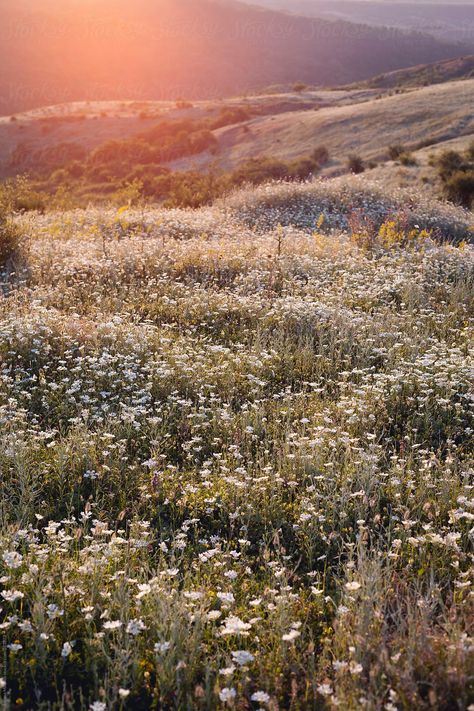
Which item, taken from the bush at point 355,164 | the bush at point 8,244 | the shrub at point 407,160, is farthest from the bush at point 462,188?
the bush at point 8,244

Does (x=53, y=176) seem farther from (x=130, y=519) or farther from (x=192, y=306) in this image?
(x=130, y=519)

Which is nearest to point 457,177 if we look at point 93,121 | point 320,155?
point 320,155

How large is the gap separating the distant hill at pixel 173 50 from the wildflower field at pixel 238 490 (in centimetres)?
9880

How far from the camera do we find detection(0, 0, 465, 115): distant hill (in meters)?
110

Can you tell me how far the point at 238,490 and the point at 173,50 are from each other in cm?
14071

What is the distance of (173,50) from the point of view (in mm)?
129875

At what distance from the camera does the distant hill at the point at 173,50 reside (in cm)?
11019

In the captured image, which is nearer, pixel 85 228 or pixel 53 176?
pixel 85 228

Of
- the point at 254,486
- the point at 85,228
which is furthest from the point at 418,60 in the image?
the point at 254,486

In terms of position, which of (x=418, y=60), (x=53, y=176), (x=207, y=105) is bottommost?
(x=53, y=176)

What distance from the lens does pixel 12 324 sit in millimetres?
7555

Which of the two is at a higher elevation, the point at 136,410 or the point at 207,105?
the point at 207,105

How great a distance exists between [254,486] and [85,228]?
1114cm

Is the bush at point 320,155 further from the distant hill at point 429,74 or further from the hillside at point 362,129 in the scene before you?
the distant hill at point 429,74
